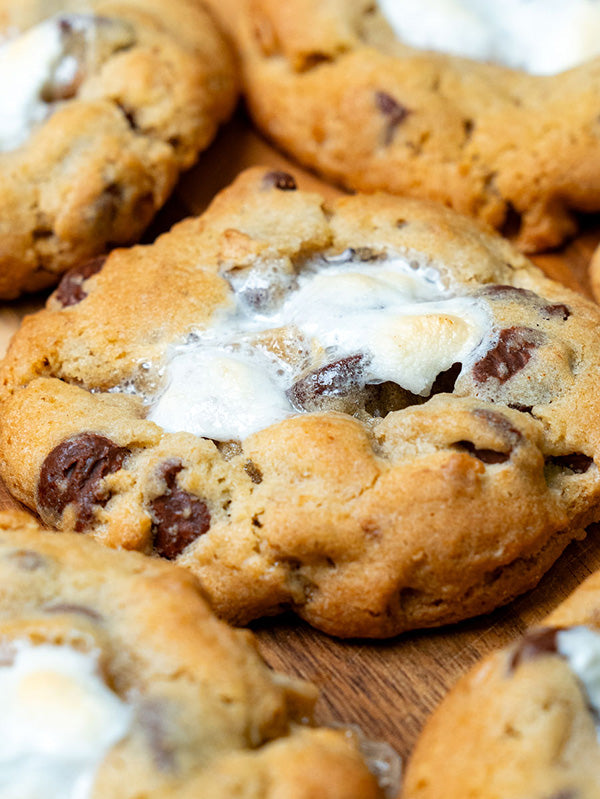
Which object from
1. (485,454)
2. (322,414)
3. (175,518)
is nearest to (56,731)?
(175,518)

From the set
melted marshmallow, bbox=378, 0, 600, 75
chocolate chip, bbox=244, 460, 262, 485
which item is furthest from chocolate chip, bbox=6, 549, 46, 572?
melted marshmallow, bbox=378, 0, 600, 75

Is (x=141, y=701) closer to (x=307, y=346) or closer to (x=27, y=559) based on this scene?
(x=27, y=559)

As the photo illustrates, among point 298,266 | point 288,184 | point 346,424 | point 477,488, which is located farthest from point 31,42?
point 477,488

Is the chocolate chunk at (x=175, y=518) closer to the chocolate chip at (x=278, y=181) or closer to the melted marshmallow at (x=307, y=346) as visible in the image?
the melted marshmallow at (x=307, y=346)

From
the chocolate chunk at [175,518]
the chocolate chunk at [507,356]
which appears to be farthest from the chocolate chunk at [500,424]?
the chocolate chunk at [175,518]

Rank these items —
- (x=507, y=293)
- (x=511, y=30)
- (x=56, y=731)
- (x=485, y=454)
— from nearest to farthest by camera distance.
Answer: (x=56, y=731) < (x=485, y=454) < (x=507, y=293) < (x=511, y=30)

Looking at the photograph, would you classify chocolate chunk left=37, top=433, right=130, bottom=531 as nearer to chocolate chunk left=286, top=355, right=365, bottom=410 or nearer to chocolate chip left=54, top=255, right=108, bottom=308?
chocolate chunk left=286, top=355, right=365, bottom=410
